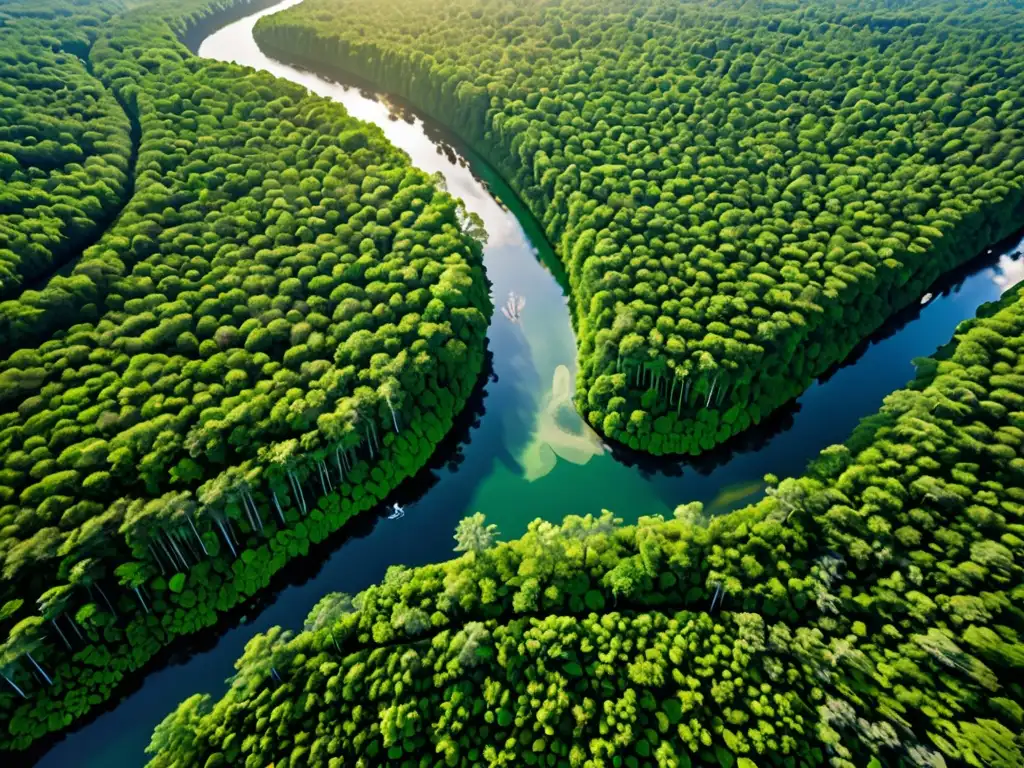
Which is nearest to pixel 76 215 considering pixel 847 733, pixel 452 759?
pixel 452 759

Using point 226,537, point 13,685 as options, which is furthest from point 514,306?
point 13,685

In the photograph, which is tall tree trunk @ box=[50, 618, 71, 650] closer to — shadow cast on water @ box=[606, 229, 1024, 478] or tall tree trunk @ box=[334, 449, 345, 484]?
tall tree trunk @ box=[334, 449, 345, 484]

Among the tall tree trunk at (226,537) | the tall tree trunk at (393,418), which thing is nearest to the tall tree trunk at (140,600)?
the tall tree trunk at (226,537)

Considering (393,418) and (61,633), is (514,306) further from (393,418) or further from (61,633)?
(61,633)

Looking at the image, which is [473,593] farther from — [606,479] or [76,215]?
[76,215]

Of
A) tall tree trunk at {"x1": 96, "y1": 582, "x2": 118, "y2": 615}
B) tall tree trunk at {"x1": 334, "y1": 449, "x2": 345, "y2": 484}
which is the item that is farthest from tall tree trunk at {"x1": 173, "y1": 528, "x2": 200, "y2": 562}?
tall tree trunk at {"x1": 334, "y1": 449, "x2": 345, "y2": 484}

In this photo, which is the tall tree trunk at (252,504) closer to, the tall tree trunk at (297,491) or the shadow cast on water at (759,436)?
the tall tree trunk at (297,491)
